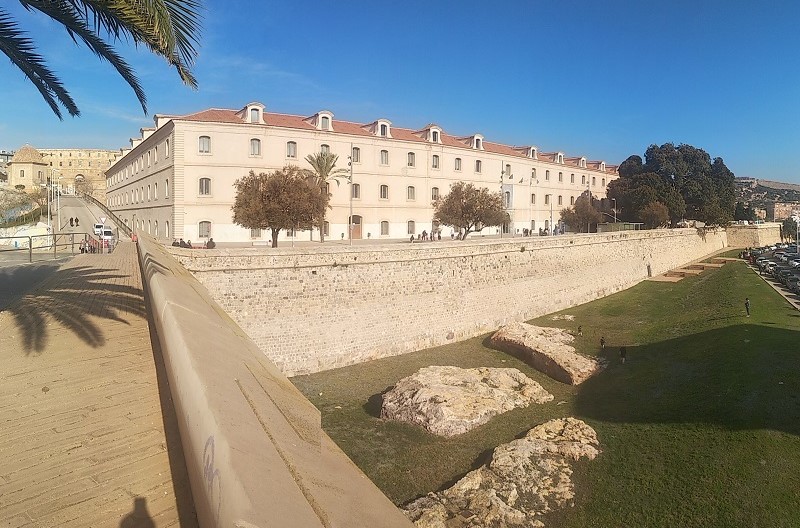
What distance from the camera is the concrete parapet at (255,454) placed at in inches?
65.7

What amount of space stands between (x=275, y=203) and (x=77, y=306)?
15809 millimetres

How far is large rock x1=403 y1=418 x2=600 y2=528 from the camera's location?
9.24 meters

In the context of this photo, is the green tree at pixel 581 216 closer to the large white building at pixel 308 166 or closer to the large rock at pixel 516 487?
the large white building at pixel 308 166

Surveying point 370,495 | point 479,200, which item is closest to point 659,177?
point 479,200

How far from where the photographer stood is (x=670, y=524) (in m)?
9.20

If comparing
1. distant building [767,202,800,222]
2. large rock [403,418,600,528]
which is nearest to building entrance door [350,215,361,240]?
large rock [403,418,600,528]

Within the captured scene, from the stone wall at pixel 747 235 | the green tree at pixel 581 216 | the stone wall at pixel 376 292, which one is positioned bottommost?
the stone wall at pixel 376 292

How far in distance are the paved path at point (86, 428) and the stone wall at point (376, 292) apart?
381 inches

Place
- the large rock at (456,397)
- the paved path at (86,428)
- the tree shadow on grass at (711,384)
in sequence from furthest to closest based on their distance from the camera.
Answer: the large rock at (456,397)
the tree shadow on grass at (711,384)
the paved path at (86,428)

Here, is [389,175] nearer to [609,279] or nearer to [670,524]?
[609,279]

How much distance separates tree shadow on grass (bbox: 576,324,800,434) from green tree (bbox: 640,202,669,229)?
31932 mm

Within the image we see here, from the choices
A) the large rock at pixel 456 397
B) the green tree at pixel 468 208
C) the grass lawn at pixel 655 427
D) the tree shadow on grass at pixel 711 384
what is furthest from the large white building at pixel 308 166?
the tree shadow on grass at pixel 711 384

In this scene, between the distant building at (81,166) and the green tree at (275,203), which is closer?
the green tree at (275,203)

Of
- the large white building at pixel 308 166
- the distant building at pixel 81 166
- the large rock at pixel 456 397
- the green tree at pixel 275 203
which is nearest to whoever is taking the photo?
the large rock at pixel 456 397
